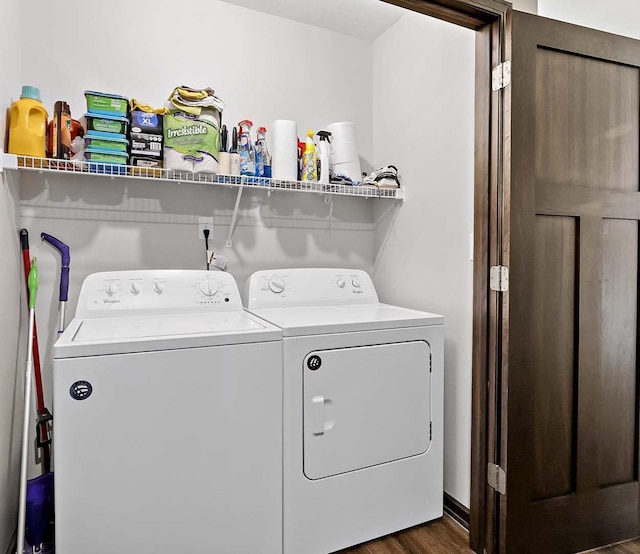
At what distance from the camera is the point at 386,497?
1.82 metres

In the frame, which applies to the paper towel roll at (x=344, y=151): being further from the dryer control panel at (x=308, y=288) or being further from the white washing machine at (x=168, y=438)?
the white washing machine at (x=168, y=438)

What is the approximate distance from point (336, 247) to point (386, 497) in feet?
4.49

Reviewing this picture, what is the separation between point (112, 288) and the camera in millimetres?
1889

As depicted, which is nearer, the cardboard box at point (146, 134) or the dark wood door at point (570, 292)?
the dark wood door at point (570, 292)

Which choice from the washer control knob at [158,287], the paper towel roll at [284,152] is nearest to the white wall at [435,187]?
the paper towel roll at [284,152]

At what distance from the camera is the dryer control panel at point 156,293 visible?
1.85m

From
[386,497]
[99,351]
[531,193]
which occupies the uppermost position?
[531,193]

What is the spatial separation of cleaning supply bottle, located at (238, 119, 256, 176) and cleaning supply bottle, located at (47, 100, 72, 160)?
28.7 inches

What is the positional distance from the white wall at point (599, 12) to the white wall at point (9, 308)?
2.29 m

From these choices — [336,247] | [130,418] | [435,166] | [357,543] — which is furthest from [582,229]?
[130,418]

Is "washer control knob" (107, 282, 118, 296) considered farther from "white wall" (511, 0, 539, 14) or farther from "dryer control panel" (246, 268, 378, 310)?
"white wall" (511, 0, 539, 14)

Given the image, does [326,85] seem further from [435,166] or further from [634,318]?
[634,318]

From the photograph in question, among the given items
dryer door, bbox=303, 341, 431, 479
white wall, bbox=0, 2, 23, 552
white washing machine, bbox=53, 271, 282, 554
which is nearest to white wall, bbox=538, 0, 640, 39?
dryer door, bbox=303, 341, 431, 479

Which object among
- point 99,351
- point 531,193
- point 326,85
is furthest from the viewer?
point 326,85
